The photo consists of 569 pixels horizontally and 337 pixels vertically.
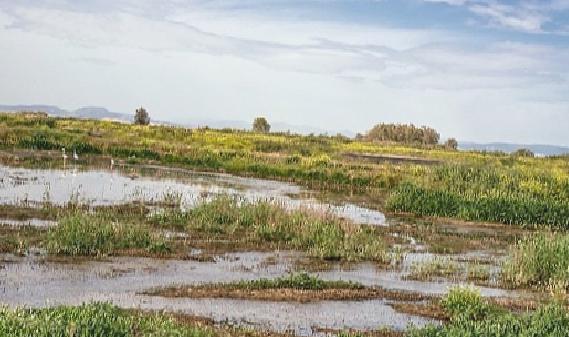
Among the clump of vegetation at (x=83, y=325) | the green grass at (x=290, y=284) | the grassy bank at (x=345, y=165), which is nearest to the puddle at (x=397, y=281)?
the green grass at (x=290, y=284)

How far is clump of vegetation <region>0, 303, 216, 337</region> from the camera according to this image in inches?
411

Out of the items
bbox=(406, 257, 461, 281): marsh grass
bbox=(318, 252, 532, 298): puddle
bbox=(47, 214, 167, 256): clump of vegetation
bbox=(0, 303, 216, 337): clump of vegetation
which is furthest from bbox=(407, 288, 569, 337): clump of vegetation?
bbox=(47, 214, 167, 256): clump of vegetation

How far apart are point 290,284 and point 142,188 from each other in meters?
21.2

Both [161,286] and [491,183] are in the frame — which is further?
[491,183]

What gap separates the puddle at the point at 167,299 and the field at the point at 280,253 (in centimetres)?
6

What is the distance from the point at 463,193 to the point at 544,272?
664 inches

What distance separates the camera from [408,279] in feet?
72.0

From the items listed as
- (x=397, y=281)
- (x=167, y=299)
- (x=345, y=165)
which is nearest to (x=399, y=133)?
(x=345, y=165)

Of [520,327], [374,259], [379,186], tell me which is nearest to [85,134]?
[379,186]

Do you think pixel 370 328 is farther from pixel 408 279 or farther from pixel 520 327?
pixel 408 279

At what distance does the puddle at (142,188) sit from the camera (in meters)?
33.4

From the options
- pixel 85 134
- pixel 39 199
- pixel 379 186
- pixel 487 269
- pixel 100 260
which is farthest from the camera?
pixel 85 134

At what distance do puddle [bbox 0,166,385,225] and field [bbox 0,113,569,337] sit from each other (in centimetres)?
19

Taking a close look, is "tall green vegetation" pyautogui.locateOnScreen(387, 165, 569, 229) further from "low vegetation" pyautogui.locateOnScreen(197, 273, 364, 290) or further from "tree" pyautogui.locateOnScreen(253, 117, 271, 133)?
"tree" pyautogui.locateOnScreen(253, 117, 271, 133)
